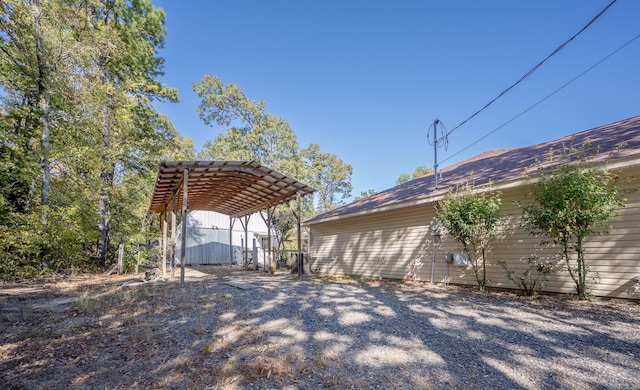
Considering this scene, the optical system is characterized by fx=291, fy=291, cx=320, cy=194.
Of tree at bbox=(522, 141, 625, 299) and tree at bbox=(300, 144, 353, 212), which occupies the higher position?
tree at bbox=(300, 144, 353, 212)

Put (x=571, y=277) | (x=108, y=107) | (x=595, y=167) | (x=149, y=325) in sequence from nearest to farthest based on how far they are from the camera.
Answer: (x=149, y=325), (x=595, y=167), (x=571, y=277), (x=108, y=107)

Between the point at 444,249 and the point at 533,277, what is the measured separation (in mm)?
2162

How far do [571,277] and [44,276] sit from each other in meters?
14.1

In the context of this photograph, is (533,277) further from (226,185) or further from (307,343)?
(226,185)

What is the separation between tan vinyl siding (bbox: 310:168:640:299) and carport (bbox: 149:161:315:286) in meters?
2.60

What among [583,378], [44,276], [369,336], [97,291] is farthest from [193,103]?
[583,378]

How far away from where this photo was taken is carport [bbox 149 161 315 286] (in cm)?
772

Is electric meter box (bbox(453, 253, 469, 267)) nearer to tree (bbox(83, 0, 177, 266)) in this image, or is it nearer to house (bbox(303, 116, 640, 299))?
house (bbox(303, 116, 640, 299))

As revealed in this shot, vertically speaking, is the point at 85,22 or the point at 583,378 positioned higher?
the point at 85,22

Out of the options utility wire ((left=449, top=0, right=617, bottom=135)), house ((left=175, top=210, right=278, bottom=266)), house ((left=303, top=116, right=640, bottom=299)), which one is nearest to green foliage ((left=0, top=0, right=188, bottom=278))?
house ((left=175, top=210, right=278, bottom=266))

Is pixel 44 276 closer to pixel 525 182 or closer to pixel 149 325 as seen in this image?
pixel 149 325

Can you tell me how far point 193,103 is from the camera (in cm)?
2380

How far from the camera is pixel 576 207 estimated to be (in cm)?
517

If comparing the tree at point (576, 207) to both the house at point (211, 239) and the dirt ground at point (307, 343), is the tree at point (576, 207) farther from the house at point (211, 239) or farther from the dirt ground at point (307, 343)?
the house at point (211, 239)
